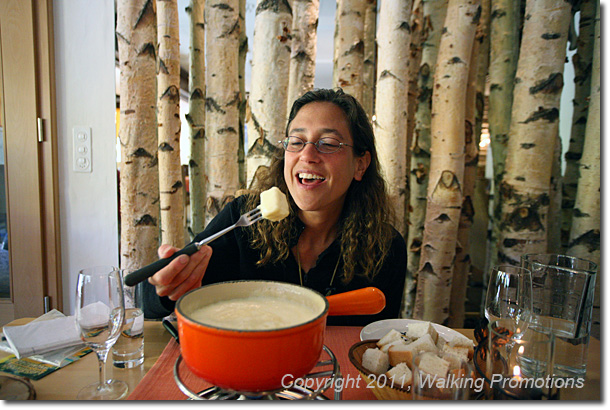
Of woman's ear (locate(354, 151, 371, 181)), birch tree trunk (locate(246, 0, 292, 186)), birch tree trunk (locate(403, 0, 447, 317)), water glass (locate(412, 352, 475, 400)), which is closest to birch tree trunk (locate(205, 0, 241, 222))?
birch tree trunk (locate(246, 0, 292, 186))

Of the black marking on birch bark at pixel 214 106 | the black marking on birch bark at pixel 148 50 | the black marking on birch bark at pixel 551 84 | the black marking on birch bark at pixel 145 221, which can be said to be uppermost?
the black marking on birch bark at pixel 148 50

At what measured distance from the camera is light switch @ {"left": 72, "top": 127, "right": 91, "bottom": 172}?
7.67ft

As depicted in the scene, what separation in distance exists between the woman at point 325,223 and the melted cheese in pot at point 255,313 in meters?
0.72

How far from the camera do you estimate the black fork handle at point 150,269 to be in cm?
79

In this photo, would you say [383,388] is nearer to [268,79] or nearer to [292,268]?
[292,268]

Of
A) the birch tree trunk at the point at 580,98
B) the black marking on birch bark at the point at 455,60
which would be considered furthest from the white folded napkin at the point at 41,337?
the birch tree trunk at the point at 580,98

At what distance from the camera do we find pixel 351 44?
2.20 m

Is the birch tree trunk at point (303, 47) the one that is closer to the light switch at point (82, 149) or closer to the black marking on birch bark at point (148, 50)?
the black marking on birch bark at point (148, 50)

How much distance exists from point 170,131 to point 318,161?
4.29ft

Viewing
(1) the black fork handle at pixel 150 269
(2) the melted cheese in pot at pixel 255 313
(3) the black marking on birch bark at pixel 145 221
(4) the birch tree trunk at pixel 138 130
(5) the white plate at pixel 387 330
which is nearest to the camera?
(2) the melted cheese in pot at pixel 255 313

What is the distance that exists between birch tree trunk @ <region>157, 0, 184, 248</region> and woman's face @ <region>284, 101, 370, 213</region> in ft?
3.61

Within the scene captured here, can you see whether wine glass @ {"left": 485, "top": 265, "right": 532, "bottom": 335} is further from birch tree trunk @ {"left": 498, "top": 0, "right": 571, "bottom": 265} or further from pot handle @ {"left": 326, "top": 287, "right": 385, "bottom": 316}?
birch tree trunk @ {"left": 498, "top": 0, "right": 571, "bottom": 265}

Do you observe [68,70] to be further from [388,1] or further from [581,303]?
[581,303]

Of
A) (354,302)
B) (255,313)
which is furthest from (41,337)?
(354,302)
